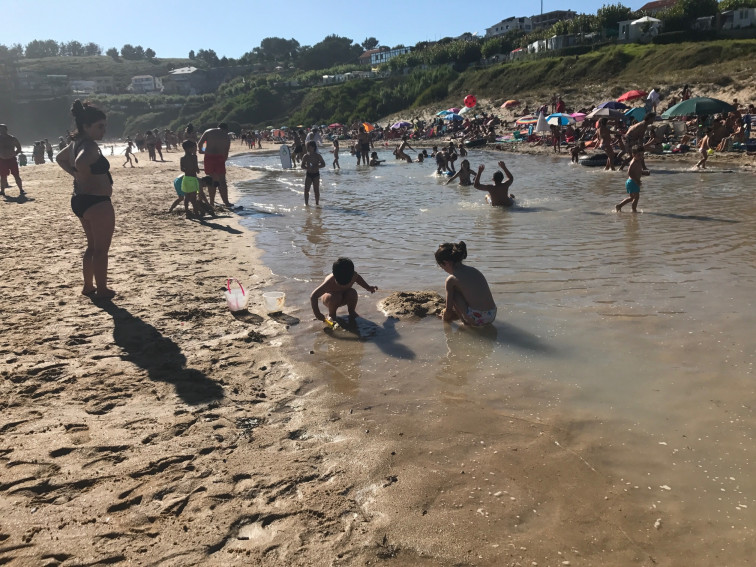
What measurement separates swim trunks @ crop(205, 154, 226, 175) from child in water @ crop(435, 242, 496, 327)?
8.34m

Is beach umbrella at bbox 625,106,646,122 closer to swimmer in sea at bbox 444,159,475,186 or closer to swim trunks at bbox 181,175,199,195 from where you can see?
swimmer in sea at bbox 444,159,475,186

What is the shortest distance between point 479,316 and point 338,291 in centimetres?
139

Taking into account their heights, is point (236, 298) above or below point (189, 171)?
below

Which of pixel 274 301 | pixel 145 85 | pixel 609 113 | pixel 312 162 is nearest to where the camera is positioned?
pixel 274 301

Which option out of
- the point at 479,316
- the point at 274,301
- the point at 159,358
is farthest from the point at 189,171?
the point at 479,316

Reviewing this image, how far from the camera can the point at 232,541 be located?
2.54 m

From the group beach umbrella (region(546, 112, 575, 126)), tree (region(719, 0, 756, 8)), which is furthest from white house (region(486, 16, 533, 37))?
beach umbrella (region(546, 112, 575, 126))

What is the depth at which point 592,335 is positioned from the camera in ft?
16.0

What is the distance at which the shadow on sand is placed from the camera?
3.98 m

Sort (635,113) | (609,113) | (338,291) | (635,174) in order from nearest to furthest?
(338,291) < (635,174) < (609,113) < (635,113)

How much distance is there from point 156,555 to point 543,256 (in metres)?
6.43

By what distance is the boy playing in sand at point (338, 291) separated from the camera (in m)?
5.24

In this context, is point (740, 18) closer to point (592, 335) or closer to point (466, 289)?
point (592, 335)

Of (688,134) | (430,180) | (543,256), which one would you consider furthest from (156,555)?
(688,134)
